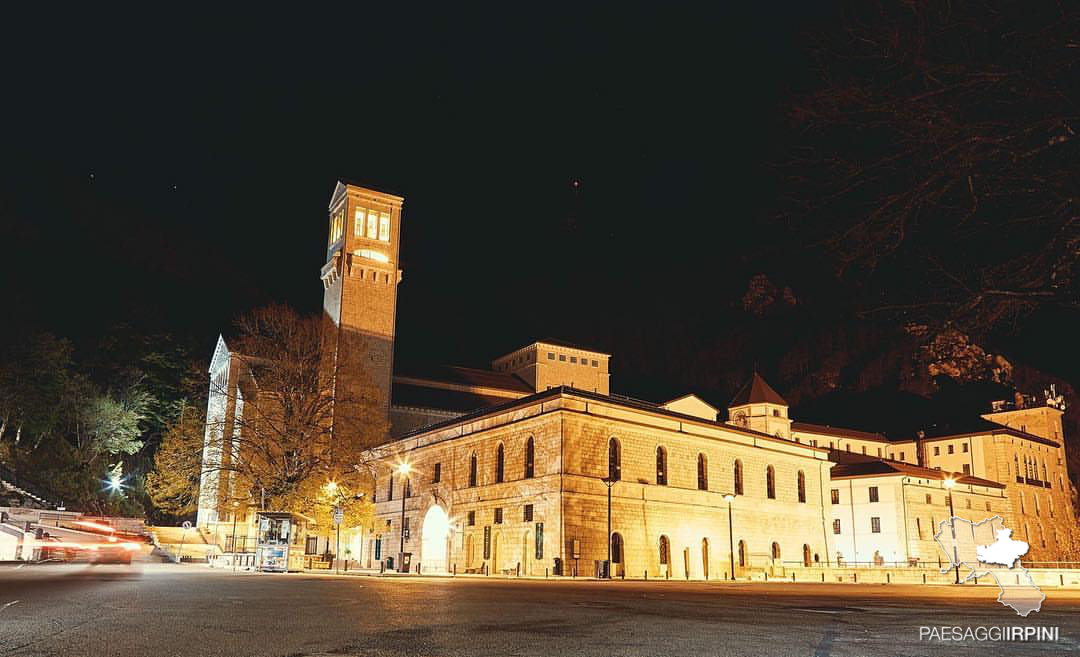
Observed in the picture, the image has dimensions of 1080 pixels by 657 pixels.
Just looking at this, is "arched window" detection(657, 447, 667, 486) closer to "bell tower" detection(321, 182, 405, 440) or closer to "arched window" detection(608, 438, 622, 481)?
"arched window" detection(608, 438, 622, 481)

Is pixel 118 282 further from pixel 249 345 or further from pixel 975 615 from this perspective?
pixel 975 615

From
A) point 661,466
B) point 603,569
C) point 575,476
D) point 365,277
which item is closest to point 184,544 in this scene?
point 365,277

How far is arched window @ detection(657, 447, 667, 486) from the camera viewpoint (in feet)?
138

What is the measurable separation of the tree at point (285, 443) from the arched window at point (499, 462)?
21.1 feet

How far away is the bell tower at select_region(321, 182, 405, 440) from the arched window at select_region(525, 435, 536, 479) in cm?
1531

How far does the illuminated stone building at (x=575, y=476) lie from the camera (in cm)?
3888

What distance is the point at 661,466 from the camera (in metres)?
42.3

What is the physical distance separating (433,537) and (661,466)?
14405 millimetres

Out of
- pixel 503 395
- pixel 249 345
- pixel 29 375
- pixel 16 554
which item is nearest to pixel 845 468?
pixel 503 395

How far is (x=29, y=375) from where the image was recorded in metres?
57.1

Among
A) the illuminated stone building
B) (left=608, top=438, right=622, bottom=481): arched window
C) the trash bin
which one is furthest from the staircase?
(left=608, top=438, right=622, bottom=481): arched window

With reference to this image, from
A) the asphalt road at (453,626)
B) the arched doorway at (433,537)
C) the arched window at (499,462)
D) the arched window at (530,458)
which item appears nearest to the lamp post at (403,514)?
the arched doorway at (433,537)

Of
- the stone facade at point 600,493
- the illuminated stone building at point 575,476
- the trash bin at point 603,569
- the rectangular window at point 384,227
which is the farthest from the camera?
the rectangular window at point 384,227

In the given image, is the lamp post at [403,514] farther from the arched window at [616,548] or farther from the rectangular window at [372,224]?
the rectangular window at [372,224]
